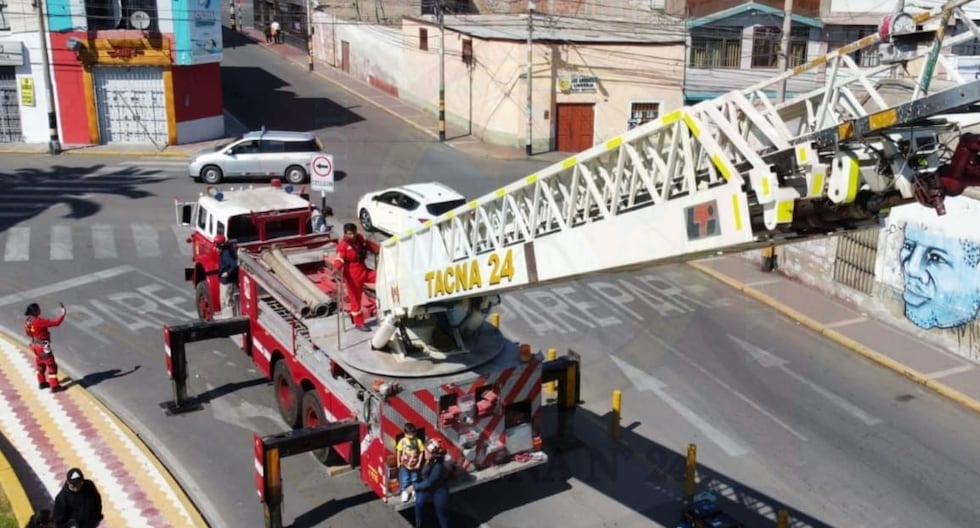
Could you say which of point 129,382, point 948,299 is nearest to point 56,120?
point 129,382

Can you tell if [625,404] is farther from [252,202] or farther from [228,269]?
[252,202]

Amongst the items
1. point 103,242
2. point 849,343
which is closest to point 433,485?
point 849,343

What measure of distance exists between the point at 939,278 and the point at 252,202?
40.9 ft

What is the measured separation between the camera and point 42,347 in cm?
1395

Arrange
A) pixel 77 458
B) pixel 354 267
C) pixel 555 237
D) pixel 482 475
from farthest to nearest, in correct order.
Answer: pixel 77 458
pixel 354 267
pixel 482 475
pixel 555 237

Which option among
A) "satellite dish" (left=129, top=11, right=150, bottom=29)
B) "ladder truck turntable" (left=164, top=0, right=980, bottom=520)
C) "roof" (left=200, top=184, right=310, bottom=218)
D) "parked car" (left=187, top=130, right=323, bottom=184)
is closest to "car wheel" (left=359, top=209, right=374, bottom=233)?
"parked car" (left=187, top=130, right=323, bottom=184)

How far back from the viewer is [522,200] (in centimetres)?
911

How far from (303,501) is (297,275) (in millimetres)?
3548

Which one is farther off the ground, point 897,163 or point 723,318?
point 897,163

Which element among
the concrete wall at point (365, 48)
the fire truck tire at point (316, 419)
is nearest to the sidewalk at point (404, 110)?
the concrete wall at point (365, 48)

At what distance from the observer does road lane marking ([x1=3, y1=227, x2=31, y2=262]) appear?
2069 cm

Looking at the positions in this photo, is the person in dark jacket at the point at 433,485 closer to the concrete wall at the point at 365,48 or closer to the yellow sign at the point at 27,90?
the yellow sign at the point at 27,90

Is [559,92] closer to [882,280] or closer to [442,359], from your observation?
[882,280]

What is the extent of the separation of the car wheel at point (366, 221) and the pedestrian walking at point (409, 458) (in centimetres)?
1472
